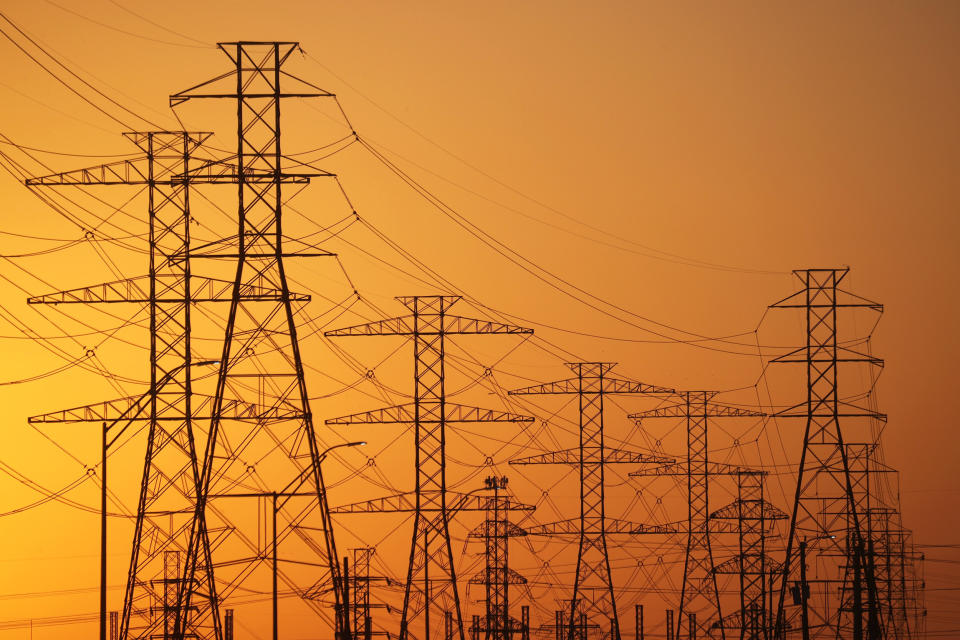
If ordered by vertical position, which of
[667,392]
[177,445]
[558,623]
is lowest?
[558,623]

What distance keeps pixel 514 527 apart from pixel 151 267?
31.2 metres

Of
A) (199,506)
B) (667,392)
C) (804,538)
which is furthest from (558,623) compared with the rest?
(199,506)

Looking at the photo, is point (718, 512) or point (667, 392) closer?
point (667, 392)

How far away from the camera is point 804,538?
266 ft

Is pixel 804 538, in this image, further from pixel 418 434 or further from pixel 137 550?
pixel 137 550

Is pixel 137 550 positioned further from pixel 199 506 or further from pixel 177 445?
pixel 199 506

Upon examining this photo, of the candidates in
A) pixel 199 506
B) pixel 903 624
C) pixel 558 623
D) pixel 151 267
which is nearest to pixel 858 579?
pixel 199 506

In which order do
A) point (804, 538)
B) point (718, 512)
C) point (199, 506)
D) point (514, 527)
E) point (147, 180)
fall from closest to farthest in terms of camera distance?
1. point (199, 506)
2. point (147, 180)
3. point (804, 538)
4. point (514, 527)
5. point (718, 512)

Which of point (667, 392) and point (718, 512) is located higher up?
point (667, 392)

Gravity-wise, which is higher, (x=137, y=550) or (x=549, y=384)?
(x=549, y=384)

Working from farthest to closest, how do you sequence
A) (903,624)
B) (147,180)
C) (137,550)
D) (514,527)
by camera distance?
(903,624) < (514,527) < (147,180) < (137,550)

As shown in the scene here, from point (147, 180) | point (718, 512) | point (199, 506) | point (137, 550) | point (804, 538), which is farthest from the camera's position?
point (718, 512)

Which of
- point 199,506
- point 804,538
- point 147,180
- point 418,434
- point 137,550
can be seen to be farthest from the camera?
point 804,538

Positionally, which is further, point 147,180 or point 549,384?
point 549,384
